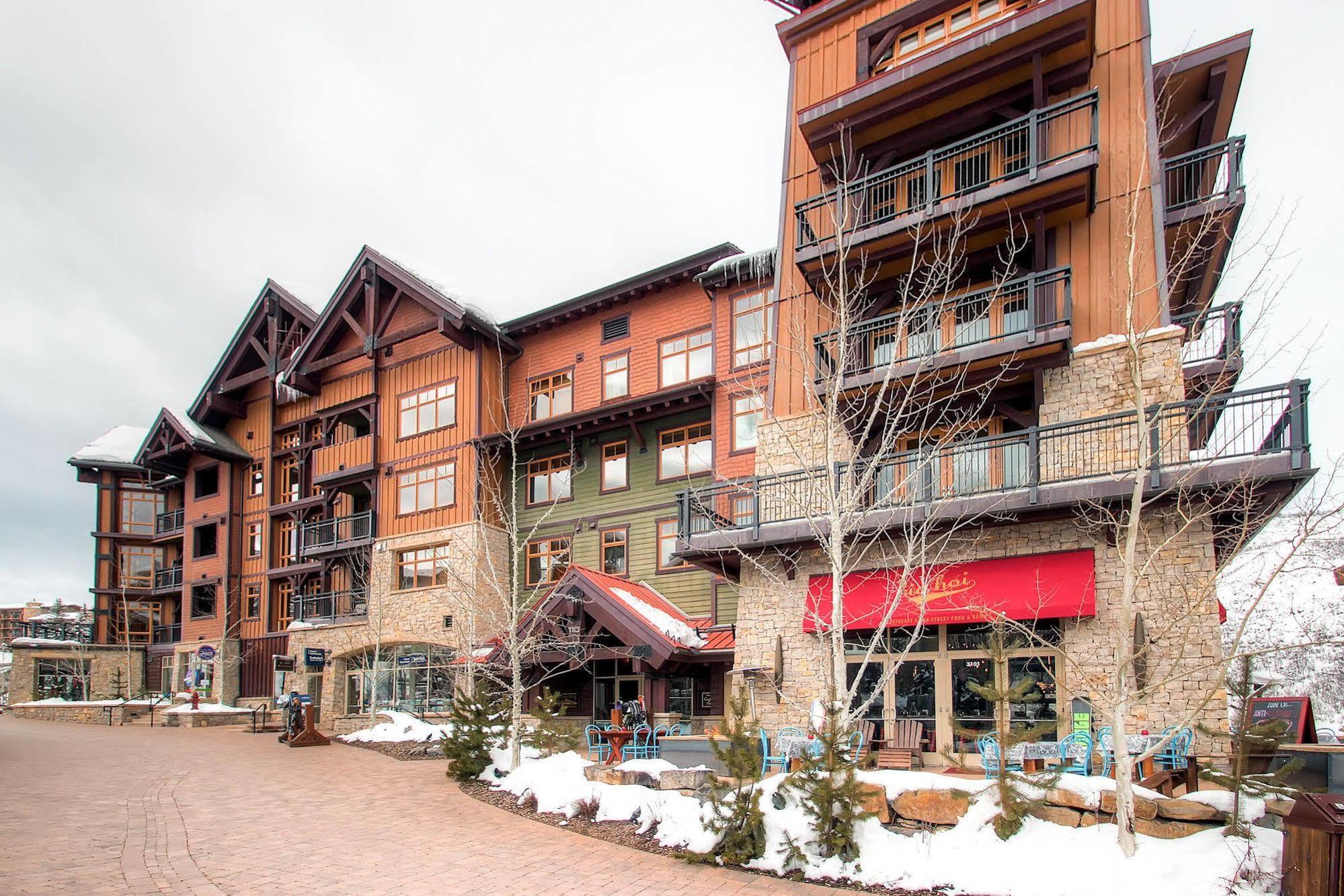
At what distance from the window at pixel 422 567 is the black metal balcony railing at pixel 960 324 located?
14.3m

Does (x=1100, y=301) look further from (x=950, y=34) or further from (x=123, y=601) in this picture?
(x=123, y=601)

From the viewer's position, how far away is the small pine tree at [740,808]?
31.7ft

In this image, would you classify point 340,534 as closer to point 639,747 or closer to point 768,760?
point 639,747

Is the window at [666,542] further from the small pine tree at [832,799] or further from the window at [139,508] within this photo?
the window at [139,508]

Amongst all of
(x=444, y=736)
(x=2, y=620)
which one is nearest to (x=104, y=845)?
(x=444, y=736)

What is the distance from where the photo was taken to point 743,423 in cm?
2152

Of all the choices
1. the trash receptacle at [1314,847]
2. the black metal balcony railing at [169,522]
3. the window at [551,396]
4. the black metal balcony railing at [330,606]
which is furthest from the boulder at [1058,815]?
the black metal balcony railing at [169,522]

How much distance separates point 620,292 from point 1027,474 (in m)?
13.3

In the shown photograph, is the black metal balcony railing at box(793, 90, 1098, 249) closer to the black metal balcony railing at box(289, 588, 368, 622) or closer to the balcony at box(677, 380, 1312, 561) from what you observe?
the balcony at box(677, 380, 1312, 561)

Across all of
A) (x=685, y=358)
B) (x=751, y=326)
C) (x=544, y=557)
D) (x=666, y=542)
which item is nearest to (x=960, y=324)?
(x=751, y=326)

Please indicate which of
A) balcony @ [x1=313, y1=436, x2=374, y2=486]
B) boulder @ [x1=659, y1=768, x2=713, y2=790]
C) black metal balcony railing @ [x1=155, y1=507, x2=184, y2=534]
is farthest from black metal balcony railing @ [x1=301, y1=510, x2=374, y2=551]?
boulder @ [x1=659, y1=768, x2=713, y2=790]

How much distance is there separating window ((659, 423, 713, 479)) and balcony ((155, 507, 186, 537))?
2743cm

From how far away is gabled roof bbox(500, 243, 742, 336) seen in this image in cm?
2305

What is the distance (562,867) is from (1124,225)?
12.5m
